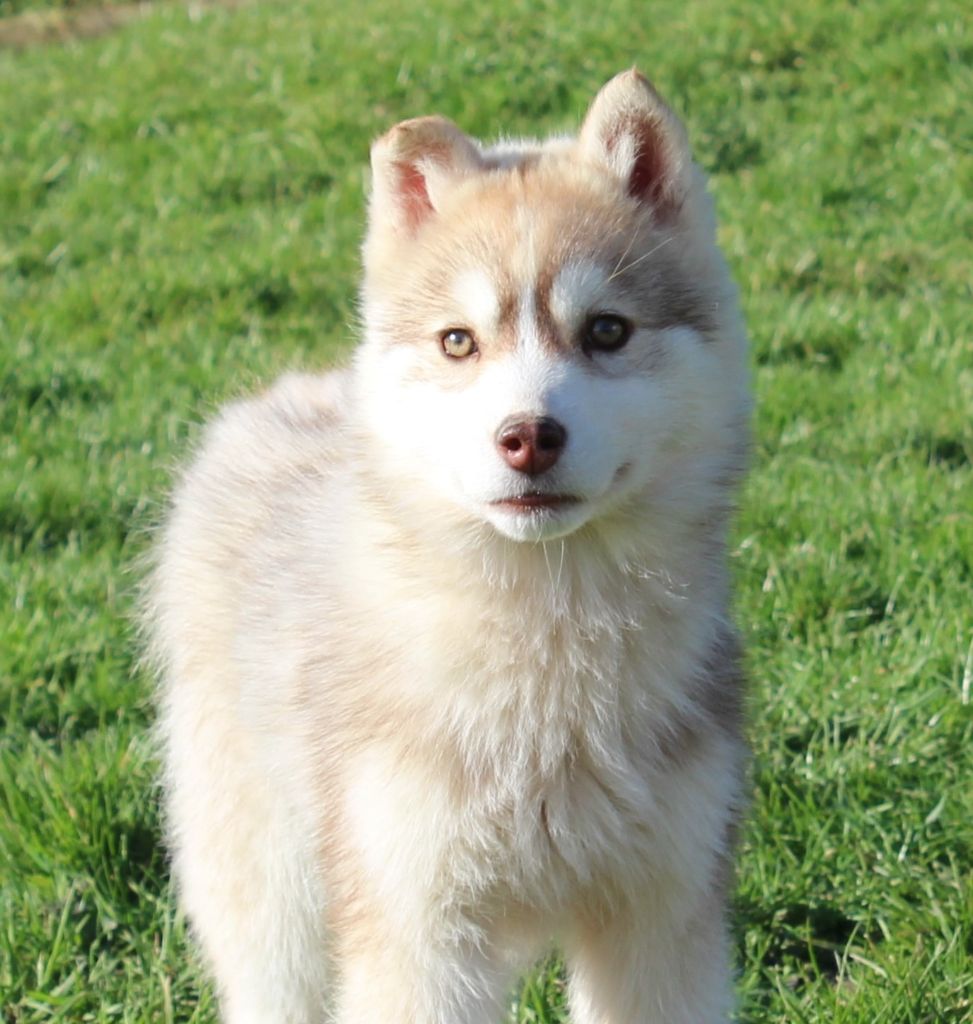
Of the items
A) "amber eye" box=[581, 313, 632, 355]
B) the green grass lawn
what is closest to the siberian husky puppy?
"amber eye" box=[581, 313, 632, 355]

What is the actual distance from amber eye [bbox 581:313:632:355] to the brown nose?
252 mm

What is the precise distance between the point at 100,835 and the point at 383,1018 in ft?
4.43

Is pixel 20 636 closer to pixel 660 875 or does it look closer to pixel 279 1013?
pixel 279 1013

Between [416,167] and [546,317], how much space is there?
0.58 m

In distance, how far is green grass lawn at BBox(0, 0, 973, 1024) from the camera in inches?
155

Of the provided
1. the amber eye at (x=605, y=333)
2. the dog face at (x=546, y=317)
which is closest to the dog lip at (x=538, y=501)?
the dog face at (x=546, y=317)

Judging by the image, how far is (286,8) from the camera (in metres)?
11.6

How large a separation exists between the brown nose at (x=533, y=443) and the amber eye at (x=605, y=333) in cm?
25

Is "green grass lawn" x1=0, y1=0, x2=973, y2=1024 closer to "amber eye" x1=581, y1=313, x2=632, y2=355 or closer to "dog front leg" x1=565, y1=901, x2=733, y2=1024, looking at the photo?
"dog front leg" x1=565, y1=901, x2=733, y2=1024

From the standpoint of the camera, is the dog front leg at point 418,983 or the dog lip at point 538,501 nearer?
the dog lip at point 538,501

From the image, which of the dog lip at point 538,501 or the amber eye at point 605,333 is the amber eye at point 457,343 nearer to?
the amber eye at point 605,333

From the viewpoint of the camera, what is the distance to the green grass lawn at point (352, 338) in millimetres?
3947

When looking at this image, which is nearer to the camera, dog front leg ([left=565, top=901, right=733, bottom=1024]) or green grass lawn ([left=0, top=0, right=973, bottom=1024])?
dog front leg ([left=565, top=901, right=733, bottom=1024])

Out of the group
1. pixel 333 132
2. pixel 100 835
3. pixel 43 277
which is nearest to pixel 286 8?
pixel 333 132
